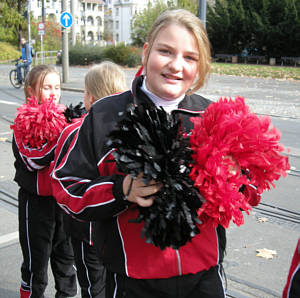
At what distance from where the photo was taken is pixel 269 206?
498 centimetres

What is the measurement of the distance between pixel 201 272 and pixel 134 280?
282 mm

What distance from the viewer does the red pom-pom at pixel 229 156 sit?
1482 mm

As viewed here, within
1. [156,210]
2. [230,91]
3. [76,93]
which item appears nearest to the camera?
[156,210]

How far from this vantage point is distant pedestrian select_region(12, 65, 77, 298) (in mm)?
2729

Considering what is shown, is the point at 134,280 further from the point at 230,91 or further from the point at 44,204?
the point at 230,91

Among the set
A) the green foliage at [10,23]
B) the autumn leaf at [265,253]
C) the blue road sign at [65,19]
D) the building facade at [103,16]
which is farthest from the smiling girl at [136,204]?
the building facade at [103,16]

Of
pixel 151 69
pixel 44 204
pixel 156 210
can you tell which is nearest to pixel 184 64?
pixel 151 69

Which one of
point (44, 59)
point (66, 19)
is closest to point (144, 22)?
point (44, 59)

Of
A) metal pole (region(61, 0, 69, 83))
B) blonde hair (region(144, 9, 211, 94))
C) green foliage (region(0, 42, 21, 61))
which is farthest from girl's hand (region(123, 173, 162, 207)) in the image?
green foliage (region(0, 42, 21, 61))

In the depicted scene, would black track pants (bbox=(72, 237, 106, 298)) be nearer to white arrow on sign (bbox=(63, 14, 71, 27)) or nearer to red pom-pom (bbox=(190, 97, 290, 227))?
red pom-pom (bbox=(190, 97, 290, 227))

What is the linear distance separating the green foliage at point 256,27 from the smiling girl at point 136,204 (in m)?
38.1

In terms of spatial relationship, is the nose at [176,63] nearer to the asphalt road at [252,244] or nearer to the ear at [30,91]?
the asphalt road at [252,244]

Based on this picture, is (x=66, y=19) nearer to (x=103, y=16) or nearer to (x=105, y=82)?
(x=105, y=82)

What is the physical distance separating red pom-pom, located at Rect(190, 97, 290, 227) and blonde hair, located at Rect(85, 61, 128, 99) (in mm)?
1113
